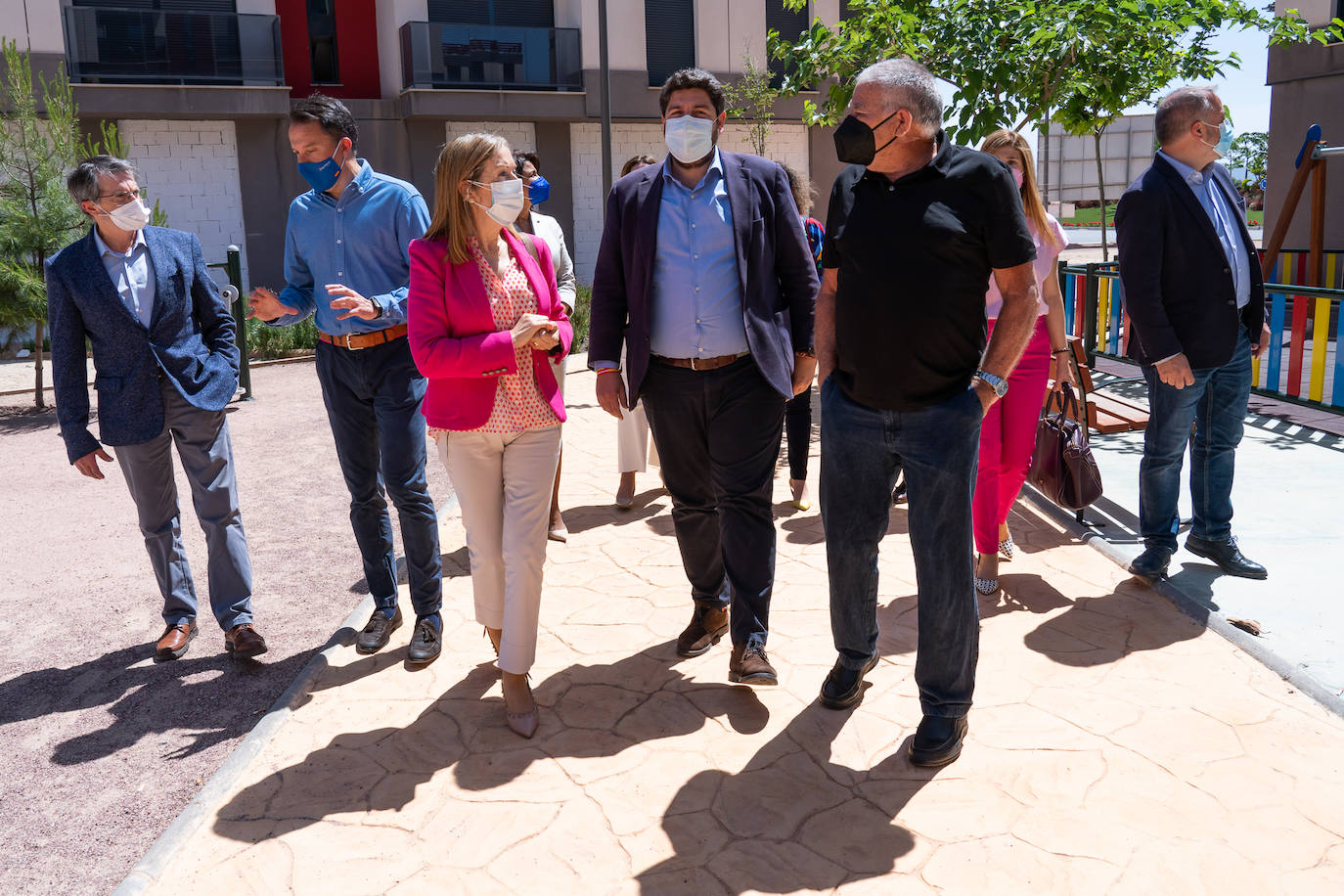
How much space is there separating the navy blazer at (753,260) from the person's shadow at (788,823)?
1297mm

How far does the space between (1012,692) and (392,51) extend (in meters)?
22.4

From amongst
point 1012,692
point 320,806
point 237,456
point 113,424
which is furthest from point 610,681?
point 237,456

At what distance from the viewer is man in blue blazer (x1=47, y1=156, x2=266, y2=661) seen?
455 centimetres

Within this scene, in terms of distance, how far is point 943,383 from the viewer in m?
3.41

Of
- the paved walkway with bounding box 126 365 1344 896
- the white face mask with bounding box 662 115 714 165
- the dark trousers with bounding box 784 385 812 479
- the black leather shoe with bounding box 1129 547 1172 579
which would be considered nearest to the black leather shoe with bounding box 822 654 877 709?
the paved walkway with bounding box 126 365 1344 896

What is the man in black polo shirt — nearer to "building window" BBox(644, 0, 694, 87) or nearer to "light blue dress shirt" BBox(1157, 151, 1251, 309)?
"light blue dress shirt" BBox(1157, 151, 1251, 309)

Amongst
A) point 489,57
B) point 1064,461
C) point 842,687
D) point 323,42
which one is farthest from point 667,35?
point 842,687

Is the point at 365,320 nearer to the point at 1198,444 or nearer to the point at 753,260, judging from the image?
the point at 753,260

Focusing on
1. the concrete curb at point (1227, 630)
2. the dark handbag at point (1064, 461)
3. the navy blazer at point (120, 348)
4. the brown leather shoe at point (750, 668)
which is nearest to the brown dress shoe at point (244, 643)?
the navy blazer at point (120, 348)

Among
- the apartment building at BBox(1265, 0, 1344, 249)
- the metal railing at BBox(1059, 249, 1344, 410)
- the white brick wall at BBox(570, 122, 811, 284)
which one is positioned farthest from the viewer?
the white brick wall at BBox(570, 122, 811, 284)

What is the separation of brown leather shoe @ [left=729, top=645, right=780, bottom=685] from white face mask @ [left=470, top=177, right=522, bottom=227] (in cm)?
175

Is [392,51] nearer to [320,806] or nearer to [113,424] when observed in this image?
[113,424]

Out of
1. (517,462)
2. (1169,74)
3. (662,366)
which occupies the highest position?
(1169,74)

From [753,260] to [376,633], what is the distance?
7.70 feet
